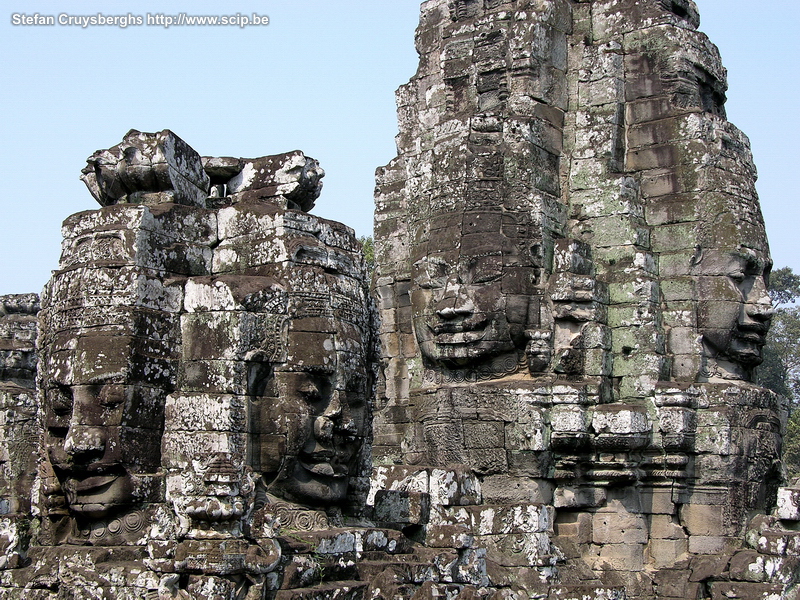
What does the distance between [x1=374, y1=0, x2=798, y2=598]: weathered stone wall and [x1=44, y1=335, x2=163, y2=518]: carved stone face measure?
318 inches

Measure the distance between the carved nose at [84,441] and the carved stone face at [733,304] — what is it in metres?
11.1

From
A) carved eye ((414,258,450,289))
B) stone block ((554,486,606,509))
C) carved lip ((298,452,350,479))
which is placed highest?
carved eye ((414,258,450,289))

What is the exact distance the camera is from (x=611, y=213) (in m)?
18.9

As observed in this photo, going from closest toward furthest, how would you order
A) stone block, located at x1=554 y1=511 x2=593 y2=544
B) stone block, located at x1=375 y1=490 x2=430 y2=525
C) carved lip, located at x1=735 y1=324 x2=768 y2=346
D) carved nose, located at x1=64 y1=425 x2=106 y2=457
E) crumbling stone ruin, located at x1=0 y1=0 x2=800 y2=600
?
carved nose, located at x1=64 y1=425 x2=106 y2=457 < crumbling stone ruin, located at x1=0 y1=0 x2=800 y2=600 < stone block, located at x1=375 y1=490 x2=430 y2=525 < stone block, located at x1=554 y1=511 x2=593 y2=544 < carved lip, located at x1=735 y1=324 x2=768 y2=346

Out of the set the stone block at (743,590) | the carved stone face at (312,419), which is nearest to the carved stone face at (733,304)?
the stone block at (743,590)

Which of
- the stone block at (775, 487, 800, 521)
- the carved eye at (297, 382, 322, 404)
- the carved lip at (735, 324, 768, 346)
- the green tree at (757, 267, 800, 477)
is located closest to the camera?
the carved eye at (297, 382, 322, 404)

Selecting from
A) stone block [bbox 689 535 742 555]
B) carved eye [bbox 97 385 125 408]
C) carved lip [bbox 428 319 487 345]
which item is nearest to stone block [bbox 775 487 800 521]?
stone block [bbox 689 535 742 555]

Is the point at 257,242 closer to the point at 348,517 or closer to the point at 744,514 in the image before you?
the point at 348,517

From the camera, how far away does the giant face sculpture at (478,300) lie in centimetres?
1775

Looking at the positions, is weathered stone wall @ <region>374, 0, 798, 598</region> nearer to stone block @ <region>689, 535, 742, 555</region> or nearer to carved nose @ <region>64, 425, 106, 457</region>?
stone block @ <region>689, 535, 742, 555</region>

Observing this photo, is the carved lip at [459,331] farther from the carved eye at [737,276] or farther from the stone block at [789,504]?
the stone block at [789,504]

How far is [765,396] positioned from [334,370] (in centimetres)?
1004

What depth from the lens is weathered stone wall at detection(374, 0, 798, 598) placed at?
17.5 metres

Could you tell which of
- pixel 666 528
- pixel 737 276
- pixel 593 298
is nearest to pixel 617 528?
pixel 666 528
